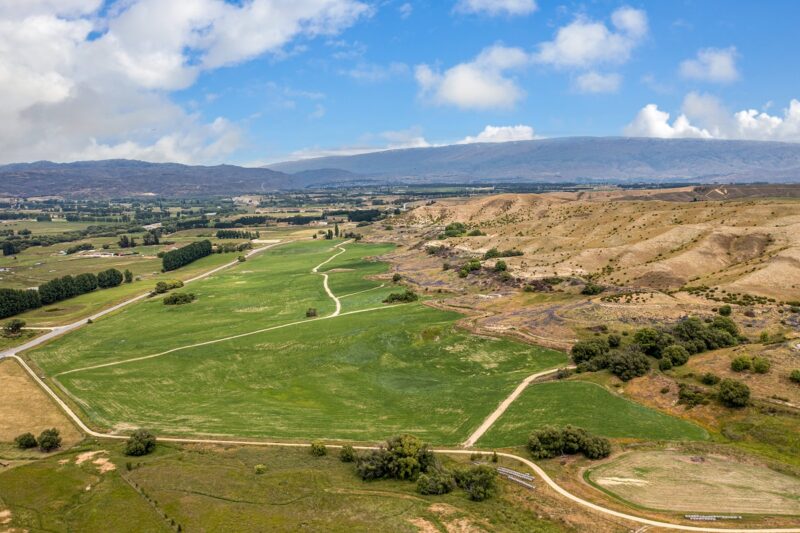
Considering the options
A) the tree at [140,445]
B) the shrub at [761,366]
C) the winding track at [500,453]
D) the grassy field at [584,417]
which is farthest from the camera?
the shrub at [761,366]

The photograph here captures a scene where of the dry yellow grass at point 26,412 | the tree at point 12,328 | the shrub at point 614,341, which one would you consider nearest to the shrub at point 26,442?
the dry yellow grass at point 26,412

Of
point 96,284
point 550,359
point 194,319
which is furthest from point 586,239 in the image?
point 96,284

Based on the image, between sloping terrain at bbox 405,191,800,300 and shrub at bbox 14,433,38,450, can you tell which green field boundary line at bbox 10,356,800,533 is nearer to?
shrub at bbox 14,433,38,450

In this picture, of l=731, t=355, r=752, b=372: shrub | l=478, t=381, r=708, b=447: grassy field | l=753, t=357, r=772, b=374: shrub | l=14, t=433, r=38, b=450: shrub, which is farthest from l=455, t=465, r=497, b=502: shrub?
l=14, t=433, r=38, b=450: shrub

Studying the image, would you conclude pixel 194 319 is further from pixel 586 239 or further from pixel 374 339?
pixel 586 239

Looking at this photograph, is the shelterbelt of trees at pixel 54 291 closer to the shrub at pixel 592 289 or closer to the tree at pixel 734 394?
the shrub at pixel 592 289

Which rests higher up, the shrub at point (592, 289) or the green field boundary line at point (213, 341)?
the shrub at point (592, 289)

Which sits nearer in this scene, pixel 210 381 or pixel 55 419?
pixel 55 419
